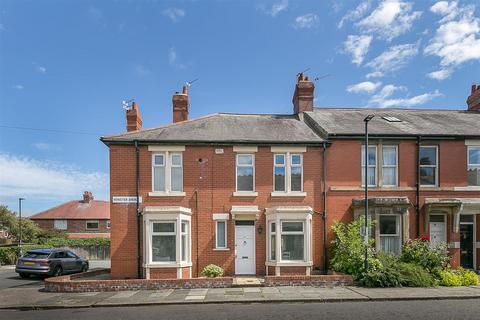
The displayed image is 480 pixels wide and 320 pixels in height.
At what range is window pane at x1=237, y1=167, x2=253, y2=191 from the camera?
16.0 metres

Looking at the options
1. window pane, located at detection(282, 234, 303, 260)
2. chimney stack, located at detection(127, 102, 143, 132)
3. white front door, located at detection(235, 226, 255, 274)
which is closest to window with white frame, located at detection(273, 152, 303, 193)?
window pane, located at detection(282, 234, 303, 260)

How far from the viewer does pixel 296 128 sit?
17.4 m

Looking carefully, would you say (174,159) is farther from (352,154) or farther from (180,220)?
(352,154)

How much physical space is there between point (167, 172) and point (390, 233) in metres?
10.2

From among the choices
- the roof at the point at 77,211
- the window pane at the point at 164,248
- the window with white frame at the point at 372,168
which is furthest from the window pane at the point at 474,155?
the roof at the point at 77,211

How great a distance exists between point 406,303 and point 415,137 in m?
7.96

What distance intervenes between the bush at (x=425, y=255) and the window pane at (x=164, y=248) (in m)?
9.46

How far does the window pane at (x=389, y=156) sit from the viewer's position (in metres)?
16.4

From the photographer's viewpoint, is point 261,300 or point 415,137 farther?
point 415,137

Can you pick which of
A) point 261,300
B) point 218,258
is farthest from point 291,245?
point 261,300

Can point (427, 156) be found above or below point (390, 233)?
above

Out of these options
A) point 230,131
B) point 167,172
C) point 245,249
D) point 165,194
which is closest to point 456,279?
point 245,249

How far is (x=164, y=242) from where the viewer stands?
14867 millimetres

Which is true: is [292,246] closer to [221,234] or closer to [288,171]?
[221,234]
